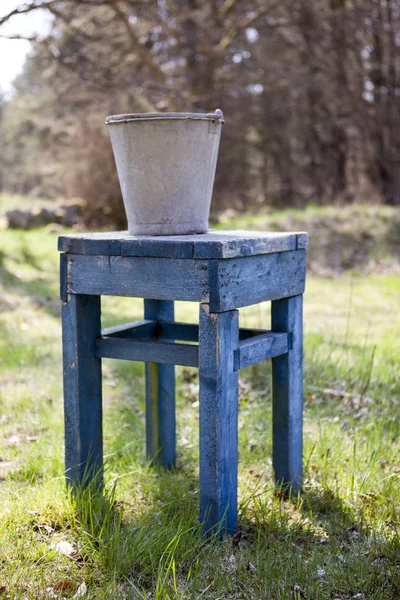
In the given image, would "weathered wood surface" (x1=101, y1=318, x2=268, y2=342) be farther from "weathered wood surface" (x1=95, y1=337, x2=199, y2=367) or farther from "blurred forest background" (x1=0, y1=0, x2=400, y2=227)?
"blurred forest background" (x1=0, y1=0, x2=400, y2=227)

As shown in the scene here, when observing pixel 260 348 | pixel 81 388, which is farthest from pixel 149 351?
pixel 260 348

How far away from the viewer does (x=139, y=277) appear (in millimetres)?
2408

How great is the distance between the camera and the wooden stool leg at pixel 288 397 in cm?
278

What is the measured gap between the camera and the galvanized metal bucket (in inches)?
97.8

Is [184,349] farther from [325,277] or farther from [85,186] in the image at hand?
[85,186]

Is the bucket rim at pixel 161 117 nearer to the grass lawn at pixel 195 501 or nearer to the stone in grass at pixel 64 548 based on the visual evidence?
the grass lawn at pixel 195 501

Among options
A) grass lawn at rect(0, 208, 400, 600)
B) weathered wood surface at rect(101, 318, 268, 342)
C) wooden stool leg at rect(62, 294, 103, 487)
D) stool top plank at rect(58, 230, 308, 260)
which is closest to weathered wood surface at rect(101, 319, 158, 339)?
weathered wood surface at rect(101, 318, 268, 342)

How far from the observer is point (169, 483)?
2.89 m

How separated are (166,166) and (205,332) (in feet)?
2.23

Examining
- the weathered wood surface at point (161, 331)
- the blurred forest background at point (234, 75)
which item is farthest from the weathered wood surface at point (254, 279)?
the blurred forest background at point (234, 75)

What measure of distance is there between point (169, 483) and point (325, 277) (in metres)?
6.39

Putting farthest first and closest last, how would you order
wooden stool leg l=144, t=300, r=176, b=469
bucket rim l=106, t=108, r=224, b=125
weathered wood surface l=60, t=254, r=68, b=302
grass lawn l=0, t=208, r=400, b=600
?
wooden stool leg l=144, t=300, r=176, b=469 → weathered wood surface l=60, t=254, r=68, b=302 → bucket rim l=106, t=108, r=224, b=125 → grass lawn l=0, t=208, r=400, b=600

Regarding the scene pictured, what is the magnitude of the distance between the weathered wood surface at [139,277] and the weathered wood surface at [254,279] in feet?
0.16

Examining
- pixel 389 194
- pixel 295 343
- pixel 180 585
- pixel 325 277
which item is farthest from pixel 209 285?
pixel 389 194
